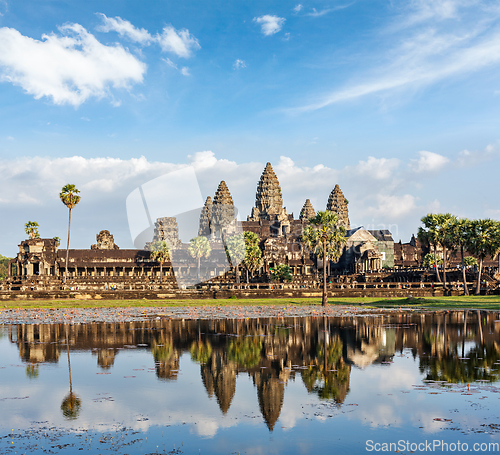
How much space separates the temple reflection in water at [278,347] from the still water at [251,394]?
69mm

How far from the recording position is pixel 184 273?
374 feet

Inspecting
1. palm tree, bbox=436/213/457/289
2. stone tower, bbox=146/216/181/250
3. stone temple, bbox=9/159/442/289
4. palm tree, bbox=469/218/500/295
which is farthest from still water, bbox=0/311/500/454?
stone tower, bbox=146/216/181/250

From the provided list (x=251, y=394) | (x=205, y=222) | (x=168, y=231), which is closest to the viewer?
(x=251, y=394)

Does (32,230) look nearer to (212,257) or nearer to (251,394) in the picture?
(212,257)

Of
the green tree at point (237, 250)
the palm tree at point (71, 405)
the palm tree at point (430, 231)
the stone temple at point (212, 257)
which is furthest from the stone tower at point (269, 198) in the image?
the palm tree at point (71, 405)

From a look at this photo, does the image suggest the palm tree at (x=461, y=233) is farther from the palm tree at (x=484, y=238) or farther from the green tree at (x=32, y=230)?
the green tree at (x=32, y=230)

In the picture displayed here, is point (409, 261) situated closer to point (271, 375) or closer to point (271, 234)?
point (271, 234)

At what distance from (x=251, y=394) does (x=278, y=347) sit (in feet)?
23.3

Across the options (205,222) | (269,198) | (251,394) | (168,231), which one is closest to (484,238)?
(251,394)

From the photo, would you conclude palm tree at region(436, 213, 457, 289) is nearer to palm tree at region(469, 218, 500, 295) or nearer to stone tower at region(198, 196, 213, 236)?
palm tree at region(469, 218, 500, 295)

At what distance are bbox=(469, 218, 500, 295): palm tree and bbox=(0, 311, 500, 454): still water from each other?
4424cm

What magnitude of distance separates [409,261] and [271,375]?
12081 centimetres

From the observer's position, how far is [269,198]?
158 metres

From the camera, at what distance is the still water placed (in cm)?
903
